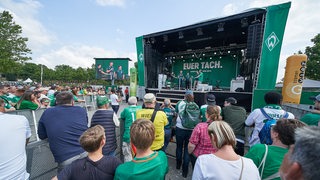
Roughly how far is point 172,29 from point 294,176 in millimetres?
8971

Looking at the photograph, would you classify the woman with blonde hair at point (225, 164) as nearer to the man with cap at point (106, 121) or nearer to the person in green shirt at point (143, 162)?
the person in green shirt at point (143, 162)

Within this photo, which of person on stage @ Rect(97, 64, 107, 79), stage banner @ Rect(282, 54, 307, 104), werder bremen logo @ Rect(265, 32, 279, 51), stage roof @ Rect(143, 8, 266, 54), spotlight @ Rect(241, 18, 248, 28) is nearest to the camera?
stage banner @ Rect(282, 54, 307, 104)

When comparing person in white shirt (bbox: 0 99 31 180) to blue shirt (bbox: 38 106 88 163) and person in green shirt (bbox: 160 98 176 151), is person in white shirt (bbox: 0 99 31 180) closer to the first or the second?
blue shirt (bbox: 38 106 88 163)

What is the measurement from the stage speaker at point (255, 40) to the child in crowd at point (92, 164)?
737 cm

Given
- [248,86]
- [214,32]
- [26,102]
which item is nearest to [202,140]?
[26,102]

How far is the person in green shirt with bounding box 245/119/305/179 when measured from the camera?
3.57 feet

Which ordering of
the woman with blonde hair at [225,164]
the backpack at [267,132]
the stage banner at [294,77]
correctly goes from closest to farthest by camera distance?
the woman with blonde hair at [225,164], the backpack at [267,132], the stage banner at [294,77]

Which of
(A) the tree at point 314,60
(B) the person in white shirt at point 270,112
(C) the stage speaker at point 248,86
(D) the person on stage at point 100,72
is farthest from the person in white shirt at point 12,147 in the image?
(A) the tree at point 314,60

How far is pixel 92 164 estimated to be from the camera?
1.09m

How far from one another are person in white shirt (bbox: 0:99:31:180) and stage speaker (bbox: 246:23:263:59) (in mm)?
7833

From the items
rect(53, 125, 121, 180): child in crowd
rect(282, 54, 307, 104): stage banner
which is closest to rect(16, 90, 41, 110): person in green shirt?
rect(53, 125, 121, 180): child in crowd

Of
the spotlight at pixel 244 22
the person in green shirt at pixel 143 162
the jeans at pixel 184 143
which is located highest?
the spotlight at pixel 244 22

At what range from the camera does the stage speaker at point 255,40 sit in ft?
20.0

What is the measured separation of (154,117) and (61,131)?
45.2 inches
